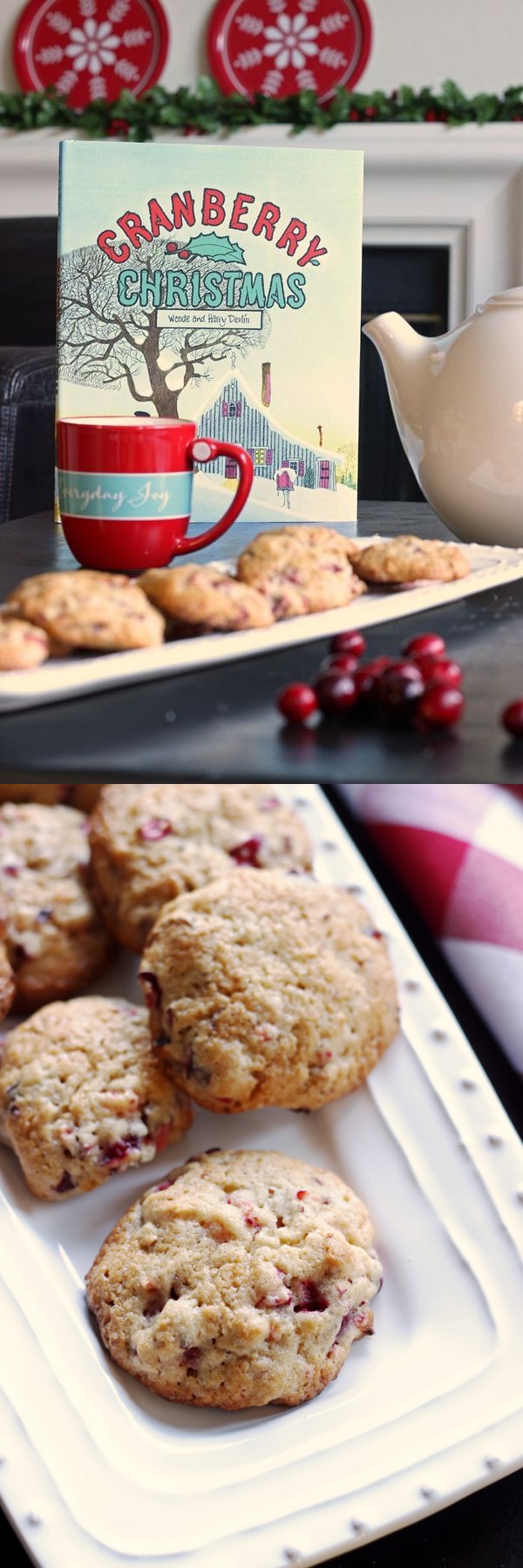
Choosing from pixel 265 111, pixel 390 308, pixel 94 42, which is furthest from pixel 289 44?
pixel 390 308

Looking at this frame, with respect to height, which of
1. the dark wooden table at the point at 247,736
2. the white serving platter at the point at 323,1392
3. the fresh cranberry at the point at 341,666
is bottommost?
the white serving platter at the point at 323,1392

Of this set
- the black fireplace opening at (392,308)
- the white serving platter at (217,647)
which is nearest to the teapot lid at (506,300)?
the white serving platter at (217,647)

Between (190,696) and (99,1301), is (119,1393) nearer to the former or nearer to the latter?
(99,1301)

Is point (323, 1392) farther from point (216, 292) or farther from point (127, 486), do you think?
point (216, 292)

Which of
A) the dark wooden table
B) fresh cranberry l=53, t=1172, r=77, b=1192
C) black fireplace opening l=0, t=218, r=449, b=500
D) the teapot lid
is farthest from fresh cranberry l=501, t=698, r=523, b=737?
black fireplace opening l=0, t=218, r=449, b=500

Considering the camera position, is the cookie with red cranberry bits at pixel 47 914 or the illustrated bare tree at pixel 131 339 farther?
the cookie with red cranberry bits at pixel 47 914

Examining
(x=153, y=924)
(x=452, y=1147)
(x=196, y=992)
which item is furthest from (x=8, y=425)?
(x=452, y=1147)

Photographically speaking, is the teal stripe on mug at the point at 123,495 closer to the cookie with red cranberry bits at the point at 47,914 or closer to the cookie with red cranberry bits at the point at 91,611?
the cookie with red cranberry bits at the point at 91,611

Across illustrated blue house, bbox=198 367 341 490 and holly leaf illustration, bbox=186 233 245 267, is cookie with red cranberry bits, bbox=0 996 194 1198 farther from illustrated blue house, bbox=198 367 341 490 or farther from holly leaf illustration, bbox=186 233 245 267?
holly leaf illustration, bbox=186 233 245 267
